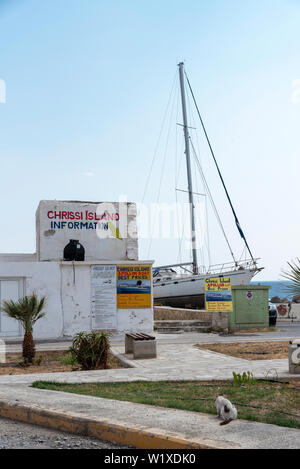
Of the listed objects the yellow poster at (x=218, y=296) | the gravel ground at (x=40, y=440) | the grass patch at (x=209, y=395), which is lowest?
the gravel ground at (x=40, y=440)

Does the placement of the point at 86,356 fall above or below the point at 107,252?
below

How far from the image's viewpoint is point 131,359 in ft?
46.4

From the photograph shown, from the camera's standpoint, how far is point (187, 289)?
40.0 m

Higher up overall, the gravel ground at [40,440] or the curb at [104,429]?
the curb at [104,429]

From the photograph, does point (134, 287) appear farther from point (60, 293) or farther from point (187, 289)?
point (187, 289)

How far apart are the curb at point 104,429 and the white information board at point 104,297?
41.0ft

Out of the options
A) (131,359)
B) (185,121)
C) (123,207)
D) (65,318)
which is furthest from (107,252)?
(185,121)

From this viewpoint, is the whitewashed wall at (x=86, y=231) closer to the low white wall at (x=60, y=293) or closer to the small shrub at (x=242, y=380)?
the low white wall at (x=60, y=293)

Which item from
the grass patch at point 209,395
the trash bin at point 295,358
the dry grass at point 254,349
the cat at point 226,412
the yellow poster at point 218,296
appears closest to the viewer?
the cat at point 226,412

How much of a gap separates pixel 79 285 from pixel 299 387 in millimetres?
12099

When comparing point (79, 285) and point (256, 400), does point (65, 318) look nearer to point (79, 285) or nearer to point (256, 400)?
point (79, 285)

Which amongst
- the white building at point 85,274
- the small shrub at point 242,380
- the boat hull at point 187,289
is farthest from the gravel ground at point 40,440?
the boat hull at point 187,289

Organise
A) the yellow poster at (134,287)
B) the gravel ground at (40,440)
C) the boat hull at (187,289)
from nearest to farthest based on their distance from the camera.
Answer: the gravel ground at (40,440) < the yellow poster at (134,287) < the boat hull at (187,289)

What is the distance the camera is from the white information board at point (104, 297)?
67.0ft
